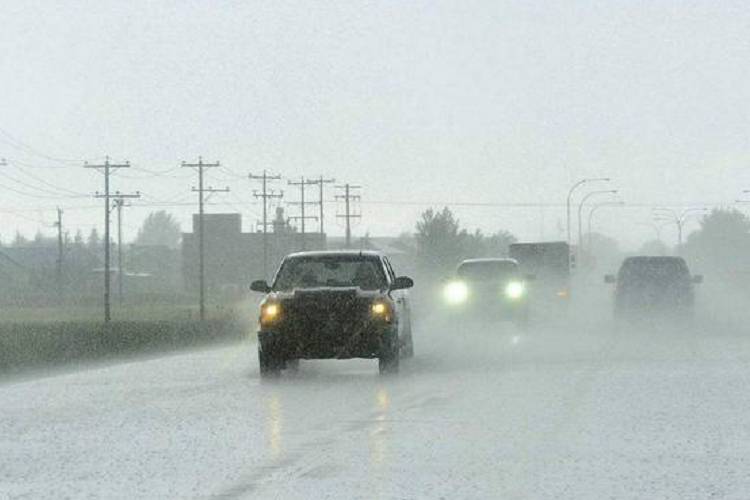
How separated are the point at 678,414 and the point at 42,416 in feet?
22.0

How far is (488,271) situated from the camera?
38938 millimetres

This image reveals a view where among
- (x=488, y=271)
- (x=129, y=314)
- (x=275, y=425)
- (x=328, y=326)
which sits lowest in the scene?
(x=129, y=314)

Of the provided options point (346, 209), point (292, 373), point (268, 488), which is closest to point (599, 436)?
point (268, 488)

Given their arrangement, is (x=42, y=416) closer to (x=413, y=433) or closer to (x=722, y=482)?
(x=413, y=433)

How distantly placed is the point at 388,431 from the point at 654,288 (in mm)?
26995

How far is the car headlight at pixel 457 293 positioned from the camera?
1508 inches

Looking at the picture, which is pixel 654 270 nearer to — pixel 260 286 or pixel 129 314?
pixel 260 286

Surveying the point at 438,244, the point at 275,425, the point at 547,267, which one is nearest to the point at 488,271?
the point at 547,267

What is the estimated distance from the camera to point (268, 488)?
10.9m

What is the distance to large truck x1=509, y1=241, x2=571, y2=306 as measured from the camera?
5191 centimetres

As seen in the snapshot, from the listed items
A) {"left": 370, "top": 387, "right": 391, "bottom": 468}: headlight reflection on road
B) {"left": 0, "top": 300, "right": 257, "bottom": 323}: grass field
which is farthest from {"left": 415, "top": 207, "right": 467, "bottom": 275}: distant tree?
{"left": 370, "top": 387, "right": 391, "bottom": 468}: headlight reflection on road

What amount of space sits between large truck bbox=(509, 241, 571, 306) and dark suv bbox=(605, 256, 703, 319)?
969 centimetres

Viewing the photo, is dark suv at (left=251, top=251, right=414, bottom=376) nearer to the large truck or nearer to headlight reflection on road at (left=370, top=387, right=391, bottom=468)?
headlight reflection on road at (left=370, top=387, right=391, bottom=468)

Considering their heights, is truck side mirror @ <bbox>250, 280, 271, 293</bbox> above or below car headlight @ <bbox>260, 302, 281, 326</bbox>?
→ above
